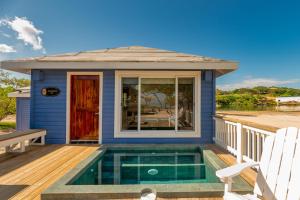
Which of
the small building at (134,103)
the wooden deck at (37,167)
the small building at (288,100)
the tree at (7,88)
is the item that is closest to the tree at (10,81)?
the tree at (7,88)

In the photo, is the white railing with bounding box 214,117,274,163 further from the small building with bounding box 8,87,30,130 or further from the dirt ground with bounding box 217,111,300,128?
the small building with bounding box 8,87,30,130

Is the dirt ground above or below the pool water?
above

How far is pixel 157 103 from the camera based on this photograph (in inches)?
226

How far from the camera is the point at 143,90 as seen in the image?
5.64 meters

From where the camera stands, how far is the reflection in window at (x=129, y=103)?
5633mm

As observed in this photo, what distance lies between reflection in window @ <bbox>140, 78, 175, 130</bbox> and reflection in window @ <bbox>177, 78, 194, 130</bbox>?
209mm

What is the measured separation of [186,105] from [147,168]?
2.53 metres

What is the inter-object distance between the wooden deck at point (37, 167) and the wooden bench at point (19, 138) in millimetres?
285

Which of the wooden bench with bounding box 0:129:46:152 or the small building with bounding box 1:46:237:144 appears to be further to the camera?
the small building with bounding box 1:46:237:144

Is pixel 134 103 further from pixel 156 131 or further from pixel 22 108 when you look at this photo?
pixel 22 108

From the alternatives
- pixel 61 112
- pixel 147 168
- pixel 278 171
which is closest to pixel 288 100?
pixel 147 168

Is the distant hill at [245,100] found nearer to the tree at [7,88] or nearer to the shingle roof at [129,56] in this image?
the shingle roof at [129,56]

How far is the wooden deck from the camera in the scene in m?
2.65

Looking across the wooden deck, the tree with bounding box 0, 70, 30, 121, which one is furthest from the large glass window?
the tree with bounding box 0, 70, 30, 121
